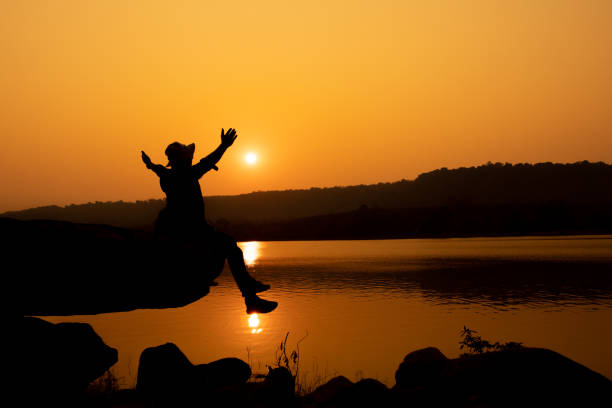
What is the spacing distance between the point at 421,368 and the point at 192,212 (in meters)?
5.34

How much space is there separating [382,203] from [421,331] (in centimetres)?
17814

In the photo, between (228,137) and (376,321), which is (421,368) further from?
(376,321)

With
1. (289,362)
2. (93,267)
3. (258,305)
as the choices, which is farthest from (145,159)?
(289,362)

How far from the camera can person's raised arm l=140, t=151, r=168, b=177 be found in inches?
405

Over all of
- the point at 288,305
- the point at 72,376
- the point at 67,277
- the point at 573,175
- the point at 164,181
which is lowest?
the point at 288,305

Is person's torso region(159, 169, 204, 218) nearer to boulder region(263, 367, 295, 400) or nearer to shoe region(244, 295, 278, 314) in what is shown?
shoe region(244, 295, 278, 314)

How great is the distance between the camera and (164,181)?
10.2 meters

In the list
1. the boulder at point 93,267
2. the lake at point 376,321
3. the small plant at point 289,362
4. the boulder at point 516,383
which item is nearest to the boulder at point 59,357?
the boulder at point 93,267

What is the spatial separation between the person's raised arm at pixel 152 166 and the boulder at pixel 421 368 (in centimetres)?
610

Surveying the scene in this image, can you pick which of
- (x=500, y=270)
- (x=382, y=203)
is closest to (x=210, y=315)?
(x=500, y=270)

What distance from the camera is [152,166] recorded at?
406 inches

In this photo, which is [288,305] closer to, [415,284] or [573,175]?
[415,284]

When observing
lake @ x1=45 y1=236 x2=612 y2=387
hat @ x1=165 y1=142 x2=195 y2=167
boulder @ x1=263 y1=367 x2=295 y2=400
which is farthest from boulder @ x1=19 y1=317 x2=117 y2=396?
lake @ x1=45 y1=236 x2=612 y2=387

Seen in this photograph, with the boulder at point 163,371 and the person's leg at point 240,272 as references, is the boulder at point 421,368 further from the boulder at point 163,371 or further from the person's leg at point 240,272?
the boulder at point 163,371
